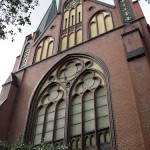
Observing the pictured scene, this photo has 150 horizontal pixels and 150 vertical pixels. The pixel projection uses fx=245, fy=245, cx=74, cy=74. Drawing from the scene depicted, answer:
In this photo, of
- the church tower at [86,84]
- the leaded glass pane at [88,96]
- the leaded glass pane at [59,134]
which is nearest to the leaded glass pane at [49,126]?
the church tower at [86,84]

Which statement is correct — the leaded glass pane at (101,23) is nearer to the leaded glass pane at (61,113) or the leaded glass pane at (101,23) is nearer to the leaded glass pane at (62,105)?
the leaded glass pane at (62,105)

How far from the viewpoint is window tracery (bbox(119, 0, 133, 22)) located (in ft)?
42.3

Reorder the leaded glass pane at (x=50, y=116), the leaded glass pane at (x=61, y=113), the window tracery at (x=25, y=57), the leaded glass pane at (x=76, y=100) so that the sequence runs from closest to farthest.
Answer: the leaded glass pane at (x=61, y=113) → the leaded glass pane at (x=76, y=100) → the leaded glass pane at (x=50, y=116) → the window tracery at (x=25, y=57)

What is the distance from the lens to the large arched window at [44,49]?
14773 mm

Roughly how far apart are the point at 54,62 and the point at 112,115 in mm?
5449

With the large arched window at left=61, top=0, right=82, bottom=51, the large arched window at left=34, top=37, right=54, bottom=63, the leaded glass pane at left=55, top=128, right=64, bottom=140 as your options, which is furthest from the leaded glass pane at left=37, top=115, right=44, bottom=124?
the large arched window at left=61, top=0, right=82, bottom=51

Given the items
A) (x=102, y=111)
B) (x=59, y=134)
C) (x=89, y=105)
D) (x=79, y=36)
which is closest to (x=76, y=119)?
(x=89, y=105)

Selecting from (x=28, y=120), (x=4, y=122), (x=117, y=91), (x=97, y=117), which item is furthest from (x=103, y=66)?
(x=4, y=122)

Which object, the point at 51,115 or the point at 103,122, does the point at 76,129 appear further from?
the point at 51,115

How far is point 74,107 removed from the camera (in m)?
10.8

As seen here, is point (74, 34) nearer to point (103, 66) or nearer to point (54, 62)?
point (54, 62)

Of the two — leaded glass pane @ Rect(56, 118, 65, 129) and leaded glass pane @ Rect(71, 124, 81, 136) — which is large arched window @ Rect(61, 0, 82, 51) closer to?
leaded glass pane @ Rect(56, 118, 65, 129)

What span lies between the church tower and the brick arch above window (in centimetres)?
5

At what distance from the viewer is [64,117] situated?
10609mm
